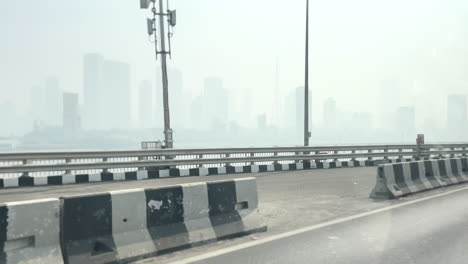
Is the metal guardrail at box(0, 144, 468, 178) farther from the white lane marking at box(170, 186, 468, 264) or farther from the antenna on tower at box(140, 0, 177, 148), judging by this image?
the white lane marking at box(170, 186, 468, 264)

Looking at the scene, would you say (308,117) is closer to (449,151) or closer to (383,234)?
(449,151)

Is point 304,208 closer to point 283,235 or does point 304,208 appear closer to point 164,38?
point 283,235

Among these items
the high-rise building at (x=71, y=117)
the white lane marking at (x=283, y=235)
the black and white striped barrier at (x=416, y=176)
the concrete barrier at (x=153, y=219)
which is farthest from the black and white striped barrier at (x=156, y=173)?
the concrete barrier at (x=153, y=219)

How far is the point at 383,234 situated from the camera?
6797 millimetres

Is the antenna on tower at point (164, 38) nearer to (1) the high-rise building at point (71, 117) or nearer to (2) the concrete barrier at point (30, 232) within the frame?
(1) the high-rise building at point (71, 117)

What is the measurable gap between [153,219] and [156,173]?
1136 cm

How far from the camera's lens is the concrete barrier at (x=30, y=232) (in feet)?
14.3

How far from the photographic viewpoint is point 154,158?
58.3 feet

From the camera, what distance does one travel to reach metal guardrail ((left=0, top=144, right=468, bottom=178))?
1423 centimetres

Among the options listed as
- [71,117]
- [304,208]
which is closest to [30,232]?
[304,208]

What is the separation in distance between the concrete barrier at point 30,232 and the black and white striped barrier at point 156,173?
10186 mm

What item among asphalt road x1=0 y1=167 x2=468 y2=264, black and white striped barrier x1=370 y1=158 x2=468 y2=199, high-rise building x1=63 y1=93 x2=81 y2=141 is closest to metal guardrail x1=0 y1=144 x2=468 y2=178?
asphalt road x1=0 y1=167 x2=468 y2=264

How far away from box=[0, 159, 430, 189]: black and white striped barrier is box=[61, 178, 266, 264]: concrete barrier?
373 inches

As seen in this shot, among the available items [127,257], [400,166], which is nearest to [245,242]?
[127,257]
